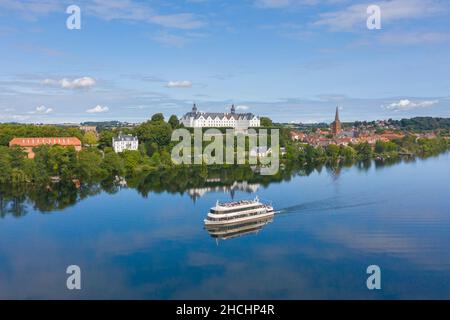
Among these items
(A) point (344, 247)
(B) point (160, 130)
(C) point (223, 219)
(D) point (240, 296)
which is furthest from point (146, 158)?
(D) point (240, 296)

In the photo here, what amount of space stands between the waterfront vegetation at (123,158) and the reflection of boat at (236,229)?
801 centimetres

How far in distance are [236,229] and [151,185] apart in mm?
7219

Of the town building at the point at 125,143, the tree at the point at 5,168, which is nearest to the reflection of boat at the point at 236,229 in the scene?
the tree at the point at 5,168

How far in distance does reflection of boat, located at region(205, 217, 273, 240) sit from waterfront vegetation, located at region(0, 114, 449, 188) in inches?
315

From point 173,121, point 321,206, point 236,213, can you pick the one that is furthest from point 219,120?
point 236,213

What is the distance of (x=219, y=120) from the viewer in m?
36.8

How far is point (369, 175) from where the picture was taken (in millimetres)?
21125

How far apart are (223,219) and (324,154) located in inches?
771

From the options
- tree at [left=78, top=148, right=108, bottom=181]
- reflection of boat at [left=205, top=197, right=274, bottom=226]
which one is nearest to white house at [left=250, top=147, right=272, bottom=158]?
tree at [left=78, top=148, right=108, bottom=181]

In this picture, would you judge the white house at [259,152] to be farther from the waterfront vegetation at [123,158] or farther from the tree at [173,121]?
the tree at [173,121]
